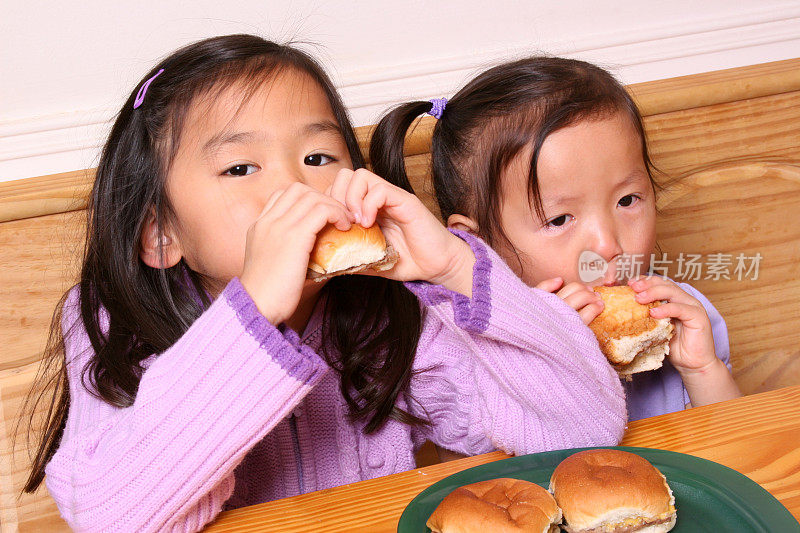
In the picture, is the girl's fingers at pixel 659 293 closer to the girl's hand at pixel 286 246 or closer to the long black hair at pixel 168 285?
the long black hair at pixel 168 285

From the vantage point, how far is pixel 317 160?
3.80 feet

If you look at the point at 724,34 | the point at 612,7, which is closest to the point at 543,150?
the point at 612,7

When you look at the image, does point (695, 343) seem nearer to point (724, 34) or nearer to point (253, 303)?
point (253, 303)

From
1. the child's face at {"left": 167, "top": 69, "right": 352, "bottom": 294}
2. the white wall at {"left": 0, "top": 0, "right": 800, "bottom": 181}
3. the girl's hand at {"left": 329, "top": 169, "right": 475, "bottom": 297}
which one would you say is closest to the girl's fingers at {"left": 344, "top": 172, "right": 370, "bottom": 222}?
the girl's hand at {"left": 329, "top": 169, "right": 475, "bottom": 297}

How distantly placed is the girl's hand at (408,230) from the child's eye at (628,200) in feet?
1.33

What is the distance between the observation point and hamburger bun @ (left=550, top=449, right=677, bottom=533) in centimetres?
78

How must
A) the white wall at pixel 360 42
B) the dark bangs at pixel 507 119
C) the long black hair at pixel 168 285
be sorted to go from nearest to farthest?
the long black hair at pixel 168 285, the dark bangs at pixel 507 119, the white wall at pixel 360 42

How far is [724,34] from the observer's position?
6.48ft

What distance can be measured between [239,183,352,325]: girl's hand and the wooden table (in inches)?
8.9

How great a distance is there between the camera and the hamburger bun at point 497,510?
0.75m

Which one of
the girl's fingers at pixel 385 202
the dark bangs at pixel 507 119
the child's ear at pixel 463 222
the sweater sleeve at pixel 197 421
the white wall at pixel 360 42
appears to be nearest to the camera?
the sweater sleeve at pixel 197 421

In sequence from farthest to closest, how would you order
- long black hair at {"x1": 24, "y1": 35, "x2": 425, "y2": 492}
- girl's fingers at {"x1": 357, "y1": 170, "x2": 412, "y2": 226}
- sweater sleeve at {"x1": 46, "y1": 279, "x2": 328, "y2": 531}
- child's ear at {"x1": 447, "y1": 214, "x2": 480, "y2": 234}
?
child's ear at {"x1": 447, "y1": 214, "x2": 480, "y2": 234}
long black hair at {"x1": 24, "y1": 35, "x2": 425, "y2": 492}
girl's fingers at {"x1": 357, "y1": 170, "x2": 412, "y2": 226}
sweater sleeve at {"x1": 46, "y1": 279, "x2": 328, "y2": 531}

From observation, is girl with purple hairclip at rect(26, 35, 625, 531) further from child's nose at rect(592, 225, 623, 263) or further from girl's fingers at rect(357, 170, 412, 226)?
child's nose at rect(592, 225, 623, 263)

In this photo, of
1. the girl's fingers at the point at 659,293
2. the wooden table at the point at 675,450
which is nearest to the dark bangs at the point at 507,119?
the girl's fingers at the point at 659,293
